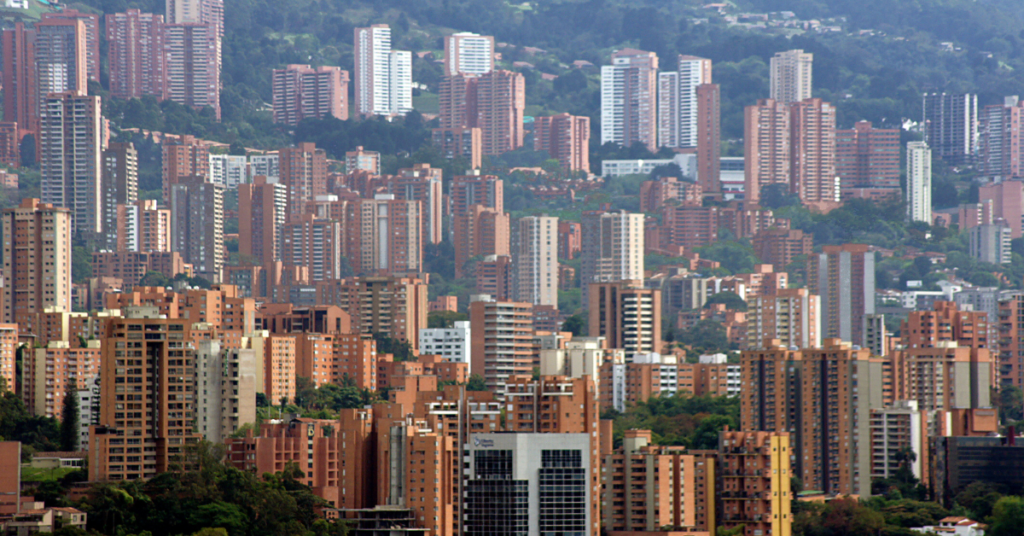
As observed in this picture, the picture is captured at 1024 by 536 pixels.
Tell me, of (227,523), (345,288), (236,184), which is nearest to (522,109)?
(236,184)

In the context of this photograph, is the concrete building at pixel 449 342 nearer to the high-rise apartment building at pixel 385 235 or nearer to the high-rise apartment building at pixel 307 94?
the high-rise apartment building at pixel 385 235

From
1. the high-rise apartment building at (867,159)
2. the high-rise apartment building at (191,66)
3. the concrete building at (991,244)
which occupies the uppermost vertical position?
the high-rise apartment building at (191,66)

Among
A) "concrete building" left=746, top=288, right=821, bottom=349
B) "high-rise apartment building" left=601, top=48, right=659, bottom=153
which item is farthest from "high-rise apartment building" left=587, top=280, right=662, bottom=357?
"high-rise apartment building" left=601, top=48, right=659, bottom=153

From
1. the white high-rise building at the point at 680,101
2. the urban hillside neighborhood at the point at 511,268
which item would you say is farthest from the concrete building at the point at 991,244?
the white high-rise building at the point at 680,101

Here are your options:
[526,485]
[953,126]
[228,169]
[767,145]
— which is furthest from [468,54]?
[526,485]

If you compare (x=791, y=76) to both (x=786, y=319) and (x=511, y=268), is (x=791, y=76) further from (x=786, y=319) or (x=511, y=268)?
(x=786, y=319)
